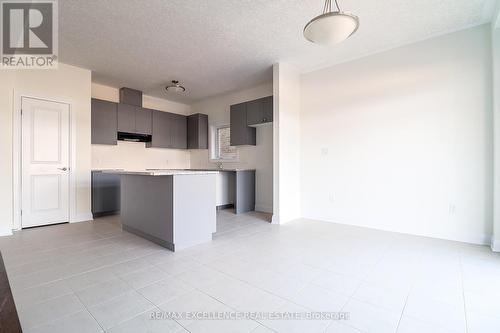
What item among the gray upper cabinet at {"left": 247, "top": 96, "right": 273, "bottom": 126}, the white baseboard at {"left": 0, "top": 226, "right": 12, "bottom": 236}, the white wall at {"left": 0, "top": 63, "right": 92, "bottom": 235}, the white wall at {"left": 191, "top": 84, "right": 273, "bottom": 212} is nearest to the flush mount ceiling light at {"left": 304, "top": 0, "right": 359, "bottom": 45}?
the gray upper cabinet at {"left": 247, "top": 96, "right": 273, "bottom": 126}

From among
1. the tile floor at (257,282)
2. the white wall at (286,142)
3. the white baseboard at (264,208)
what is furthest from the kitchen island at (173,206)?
the white baseboard at (264,208)

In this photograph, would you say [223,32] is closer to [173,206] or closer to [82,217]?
[173,206]

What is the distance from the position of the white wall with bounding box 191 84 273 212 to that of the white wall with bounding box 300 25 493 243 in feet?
3.33

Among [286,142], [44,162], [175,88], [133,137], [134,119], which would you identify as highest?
[175,88]

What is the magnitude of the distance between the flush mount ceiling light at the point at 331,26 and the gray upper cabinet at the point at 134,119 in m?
4.51

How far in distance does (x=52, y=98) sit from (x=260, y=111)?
12.4 ft

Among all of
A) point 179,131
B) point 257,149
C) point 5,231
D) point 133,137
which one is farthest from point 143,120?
point 5,231

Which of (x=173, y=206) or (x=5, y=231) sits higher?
(x=173, y=206)

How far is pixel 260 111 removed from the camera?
4.98 meters

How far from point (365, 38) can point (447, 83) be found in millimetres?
1291

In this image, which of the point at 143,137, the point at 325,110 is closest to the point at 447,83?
the point at 325,110

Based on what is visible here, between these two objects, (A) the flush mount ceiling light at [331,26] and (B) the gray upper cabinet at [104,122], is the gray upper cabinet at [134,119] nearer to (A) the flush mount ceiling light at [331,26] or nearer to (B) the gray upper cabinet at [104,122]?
(B) the gray upper cabinet at [104,122]

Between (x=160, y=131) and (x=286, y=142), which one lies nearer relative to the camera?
(x=286, y=142)

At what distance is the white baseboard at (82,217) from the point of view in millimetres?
4363
